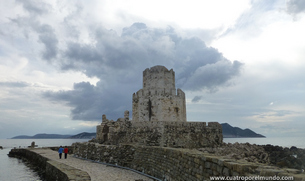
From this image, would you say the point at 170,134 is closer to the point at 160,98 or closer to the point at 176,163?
the point at 160,98

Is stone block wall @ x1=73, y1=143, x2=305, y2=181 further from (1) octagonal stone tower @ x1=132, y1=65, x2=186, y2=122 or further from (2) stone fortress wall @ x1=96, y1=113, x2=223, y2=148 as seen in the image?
(1) octagonal stone tower @ x1=132, y1=65, x2=186, y2=122

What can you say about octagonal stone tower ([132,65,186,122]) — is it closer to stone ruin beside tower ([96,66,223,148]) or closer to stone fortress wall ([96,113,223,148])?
stone ruin beside tower ([96,66,223,148])

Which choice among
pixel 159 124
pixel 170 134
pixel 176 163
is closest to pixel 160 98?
pixel 159 124

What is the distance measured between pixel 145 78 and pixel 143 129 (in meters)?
6.17

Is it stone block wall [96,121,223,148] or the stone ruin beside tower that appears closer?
stone block wall [96,121,223,148]

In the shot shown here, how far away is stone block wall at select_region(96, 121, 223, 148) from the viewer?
635 inches

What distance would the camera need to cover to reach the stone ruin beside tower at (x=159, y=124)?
16.4m

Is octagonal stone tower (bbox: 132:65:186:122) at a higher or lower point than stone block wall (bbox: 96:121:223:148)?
higher

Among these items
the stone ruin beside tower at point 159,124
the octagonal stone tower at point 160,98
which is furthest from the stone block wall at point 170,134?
the octagonal stone tower at point 160,98

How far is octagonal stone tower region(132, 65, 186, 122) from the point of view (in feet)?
65.4

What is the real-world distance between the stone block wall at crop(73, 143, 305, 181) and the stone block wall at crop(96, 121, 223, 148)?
8.85 feet

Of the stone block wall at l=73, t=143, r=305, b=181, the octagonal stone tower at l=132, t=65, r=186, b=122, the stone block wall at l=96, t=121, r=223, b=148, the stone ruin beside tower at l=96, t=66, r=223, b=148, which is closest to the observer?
the stone block wall at l=73, t=143, r=305, b=181

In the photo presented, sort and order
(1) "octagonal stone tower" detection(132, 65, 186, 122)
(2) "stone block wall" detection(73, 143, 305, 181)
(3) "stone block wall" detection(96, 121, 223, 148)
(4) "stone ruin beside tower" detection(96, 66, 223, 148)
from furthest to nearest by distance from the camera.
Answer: (1) "octagonal stone tower" detection(132, 65, 186, 122), (4) "stone ruin beside tower" detection(96, 66, 223, 148), (3) "stone block wall" detection(96, 121, 223, 148), (2) "stone block wall" detection(73, 143, 305, 181)

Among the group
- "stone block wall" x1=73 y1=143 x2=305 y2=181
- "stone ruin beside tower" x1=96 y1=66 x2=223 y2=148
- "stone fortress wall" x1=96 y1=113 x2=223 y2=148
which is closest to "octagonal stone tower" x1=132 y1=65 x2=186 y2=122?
"stone ruin beside tower" x1=96 y1=66 x2=223 y2=148
